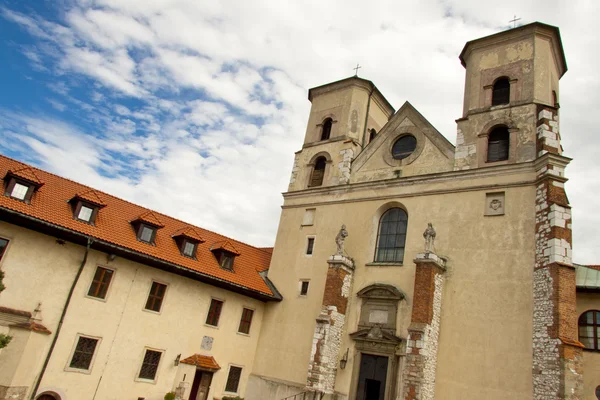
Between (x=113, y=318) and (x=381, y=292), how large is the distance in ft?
35.8

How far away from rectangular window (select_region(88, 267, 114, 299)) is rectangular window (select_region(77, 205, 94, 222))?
2159 mm

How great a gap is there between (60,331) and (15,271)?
2633mm

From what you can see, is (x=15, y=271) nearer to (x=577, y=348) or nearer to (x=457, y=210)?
(x=457, y=210)

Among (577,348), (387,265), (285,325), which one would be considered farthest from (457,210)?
(285,325)

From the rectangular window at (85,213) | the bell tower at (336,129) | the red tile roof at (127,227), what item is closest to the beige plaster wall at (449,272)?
the bell tower at (336,129)

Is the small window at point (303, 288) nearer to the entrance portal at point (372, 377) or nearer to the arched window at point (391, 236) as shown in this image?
the arched window at point (391, 236)

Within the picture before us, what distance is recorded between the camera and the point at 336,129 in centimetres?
2609

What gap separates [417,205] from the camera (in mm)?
20703

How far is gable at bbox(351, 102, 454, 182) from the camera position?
834 inches

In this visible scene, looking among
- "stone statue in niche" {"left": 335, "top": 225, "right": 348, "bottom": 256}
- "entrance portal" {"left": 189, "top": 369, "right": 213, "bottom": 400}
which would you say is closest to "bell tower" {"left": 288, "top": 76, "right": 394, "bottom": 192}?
"stone statue in niche" {"left": 335, "top": 225, "right": 348, "bottom": 256}

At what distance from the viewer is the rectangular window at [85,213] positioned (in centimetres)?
1827

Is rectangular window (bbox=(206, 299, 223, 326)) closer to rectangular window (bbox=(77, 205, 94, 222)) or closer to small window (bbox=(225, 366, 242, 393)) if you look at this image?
small window (bbox=(225, 366, 242, 393))

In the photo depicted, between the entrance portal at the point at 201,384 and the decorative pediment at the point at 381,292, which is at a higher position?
the decorative pediment at the point at 381,292

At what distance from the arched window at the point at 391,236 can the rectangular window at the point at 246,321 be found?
681 cm
